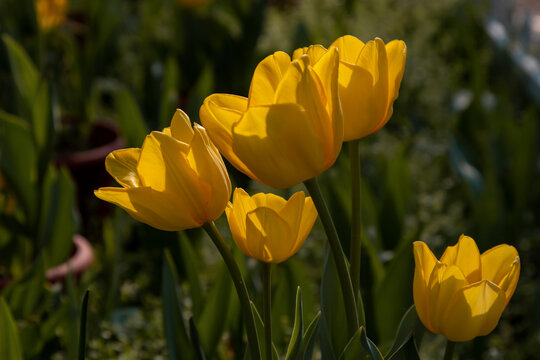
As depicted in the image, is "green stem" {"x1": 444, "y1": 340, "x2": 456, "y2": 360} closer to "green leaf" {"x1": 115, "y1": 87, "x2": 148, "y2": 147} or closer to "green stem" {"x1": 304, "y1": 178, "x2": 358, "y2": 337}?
"green stem" {"x1": 304, "y1": 178, "x2": 358, "y2": 337}

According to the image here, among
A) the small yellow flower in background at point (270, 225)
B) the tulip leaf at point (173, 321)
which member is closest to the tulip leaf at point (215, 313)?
the tulip leaf at point (173, 321)

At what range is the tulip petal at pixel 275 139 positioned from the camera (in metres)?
0.44

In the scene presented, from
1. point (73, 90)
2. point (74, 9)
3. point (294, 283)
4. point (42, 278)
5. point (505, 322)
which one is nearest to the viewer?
point (294, 283)

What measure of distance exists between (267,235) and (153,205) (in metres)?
0.09

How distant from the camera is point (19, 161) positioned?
140 cm

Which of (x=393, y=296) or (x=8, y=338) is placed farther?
(x=393, y=296)

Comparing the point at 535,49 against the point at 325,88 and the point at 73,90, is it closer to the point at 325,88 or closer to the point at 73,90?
the point at 73,90

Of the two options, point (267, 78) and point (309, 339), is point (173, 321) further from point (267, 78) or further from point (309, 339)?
point (267, 78)

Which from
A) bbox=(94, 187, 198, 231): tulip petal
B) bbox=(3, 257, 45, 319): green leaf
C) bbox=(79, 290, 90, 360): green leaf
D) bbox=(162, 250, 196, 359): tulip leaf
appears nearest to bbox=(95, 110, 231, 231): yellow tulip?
bbox=(94, 187, 198, 231): tulip petal

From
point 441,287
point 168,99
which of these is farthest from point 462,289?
point 168,99

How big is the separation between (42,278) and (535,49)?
6.97ft

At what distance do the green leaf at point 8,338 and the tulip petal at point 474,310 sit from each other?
0.46 m

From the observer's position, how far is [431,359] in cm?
117

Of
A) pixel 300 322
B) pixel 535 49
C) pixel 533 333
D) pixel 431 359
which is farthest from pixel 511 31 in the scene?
pixel 300 322
